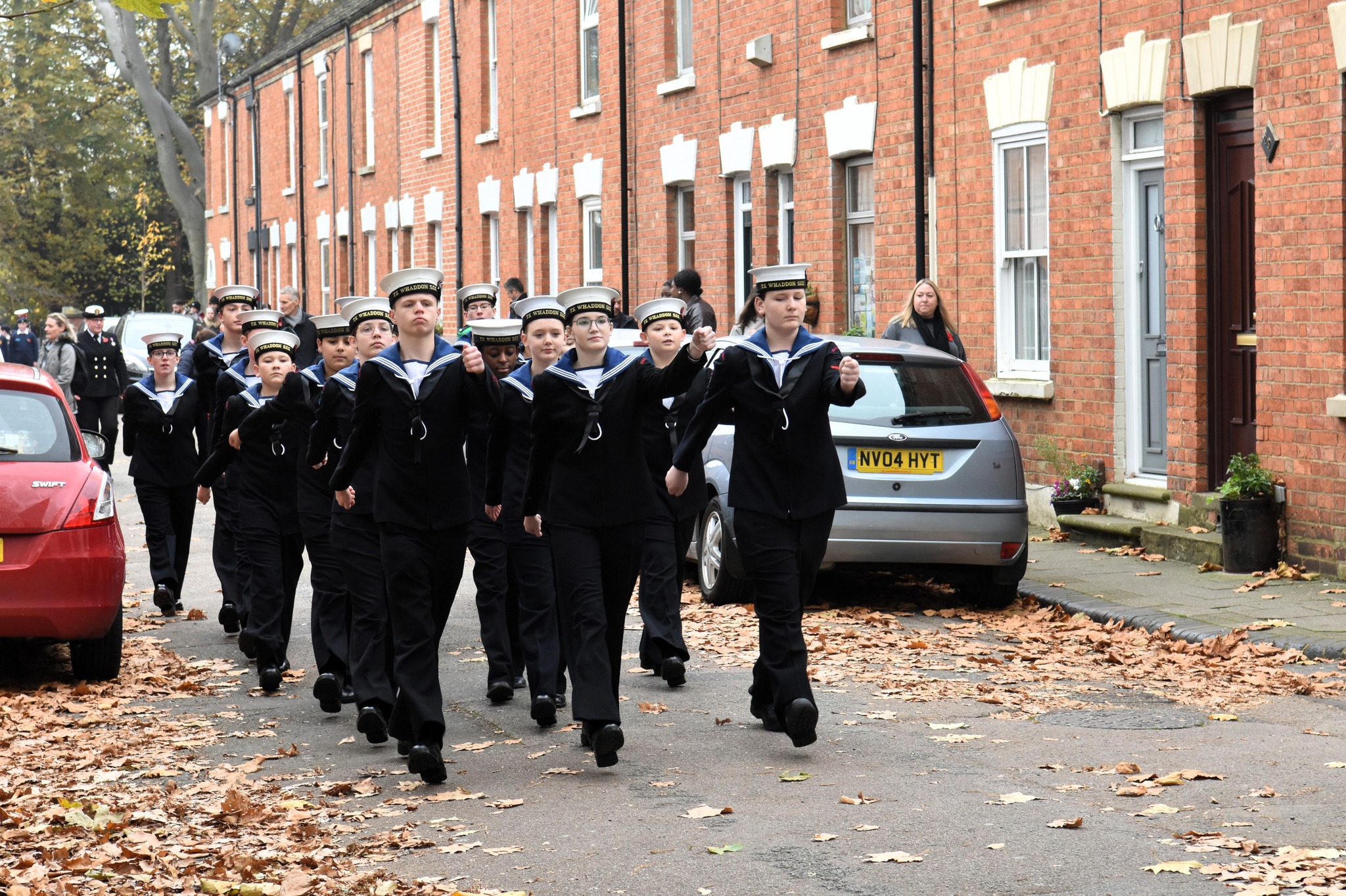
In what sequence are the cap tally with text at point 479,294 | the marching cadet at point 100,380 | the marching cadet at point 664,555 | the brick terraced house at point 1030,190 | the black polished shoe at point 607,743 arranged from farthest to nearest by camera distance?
the marching cadet at point 100,380 → the brick terraced house at point 1030,190 → the cap tally with text at point 479,294 → the marching cadet at point 664,555 → the black polished shoe at point 607,743

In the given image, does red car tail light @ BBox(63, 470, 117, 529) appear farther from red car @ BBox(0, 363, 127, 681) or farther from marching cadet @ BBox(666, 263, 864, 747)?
marching cadet @ BBox(666, 263, 864, 747)

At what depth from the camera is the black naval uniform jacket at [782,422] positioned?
→ 26.0 ft

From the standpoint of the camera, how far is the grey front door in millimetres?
14656

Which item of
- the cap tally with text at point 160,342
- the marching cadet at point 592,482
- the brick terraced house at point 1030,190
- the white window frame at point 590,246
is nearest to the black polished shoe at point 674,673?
the marching cadet at point 592,482

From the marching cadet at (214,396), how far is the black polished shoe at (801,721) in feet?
15.0

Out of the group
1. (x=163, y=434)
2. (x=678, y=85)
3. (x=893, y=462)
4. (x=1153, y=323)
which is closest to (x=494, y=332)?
(x=893, y=462)

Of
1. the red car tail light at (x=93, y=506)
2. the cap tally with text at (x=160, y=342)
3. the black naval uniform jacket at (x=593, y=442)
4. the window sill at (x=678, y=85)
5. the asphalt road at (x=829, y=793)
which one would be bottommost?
the asphalt road at (x=829, y=793)

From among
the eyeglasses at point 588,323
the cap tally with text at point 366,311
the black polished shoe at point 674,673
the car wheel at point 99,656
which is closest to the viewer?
the eyeglasses at point 588,323

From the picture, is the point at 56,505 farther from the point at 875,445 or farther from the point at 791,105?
the point at 791,105

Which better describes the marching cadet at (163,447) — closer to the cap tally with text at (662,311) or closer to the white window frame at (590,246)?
the cap tally with text at (662,311)

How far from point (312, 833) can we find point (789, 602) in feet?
7.49

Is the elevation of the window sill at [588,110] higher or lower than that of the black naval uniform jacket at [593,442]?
higher

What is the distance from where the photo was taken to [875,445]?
1158 centimetres

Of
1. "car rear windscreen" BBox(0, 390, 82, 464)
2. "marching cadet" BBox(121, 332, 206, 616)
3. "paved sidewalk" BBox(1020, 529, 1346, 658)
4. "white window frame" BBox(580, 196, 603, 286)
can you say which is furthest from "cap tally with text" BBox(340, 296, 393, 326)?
"white window frame" BBox(580, 196, 603, 286)
